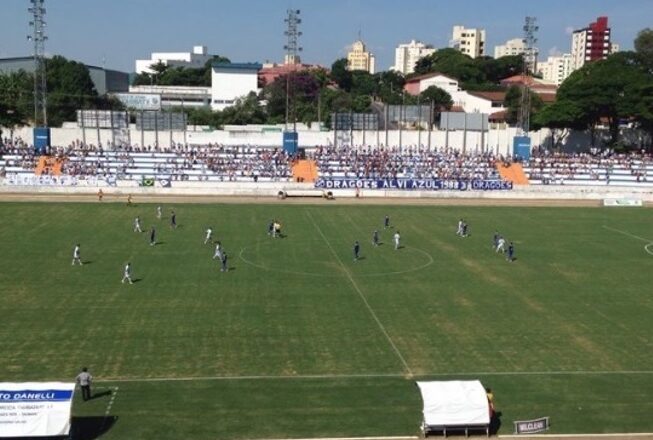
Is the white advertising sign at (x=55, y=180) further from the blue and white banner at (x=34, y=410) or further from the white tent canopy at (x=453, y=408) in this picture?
the white tent canopy at (x=453, y=408)

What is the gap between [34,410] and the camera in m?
16.8

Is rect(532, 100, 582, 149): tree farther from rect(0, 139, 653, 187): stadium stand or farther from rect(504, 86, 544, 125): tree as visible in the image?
rect(504, 86, 544, 125): tree

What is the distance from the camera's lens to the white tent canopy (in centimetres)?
1783

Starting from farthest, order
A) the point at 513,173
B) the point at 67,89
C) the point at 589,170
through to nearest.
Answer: the point at 67,89, the point at 589,170, the point at 513,173

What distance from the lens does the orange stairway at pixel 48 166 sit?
69.2 m

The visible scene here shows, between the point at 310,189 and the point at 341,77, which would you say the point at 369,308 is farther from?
the point at 341,77

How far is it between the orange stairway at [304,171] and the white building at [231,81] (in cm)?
8348

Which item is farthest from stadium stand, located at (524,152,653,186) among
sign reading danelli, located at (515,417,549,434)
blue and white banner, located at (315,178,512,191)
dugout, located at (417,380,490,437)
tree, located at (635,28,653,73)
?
dugout, located at (417,380,490,437)

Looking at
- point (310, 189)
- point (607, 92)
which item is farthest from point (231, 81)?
point (310, 189)

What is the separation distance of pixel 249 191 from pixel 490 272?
112 feet

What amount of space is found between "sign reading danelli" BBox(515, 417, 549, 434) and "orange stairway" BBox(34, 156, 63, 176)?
59620mm

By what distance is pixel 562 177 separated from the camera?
242 feet

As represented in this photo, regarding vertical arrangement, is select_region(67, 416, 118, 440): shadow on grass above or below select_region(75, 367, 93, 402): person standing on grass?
below

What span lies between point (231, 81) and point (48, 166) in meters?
88.1
